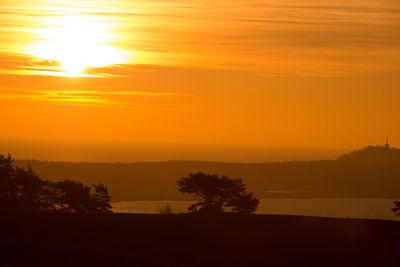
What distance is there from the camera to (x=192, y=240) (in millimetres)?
23156

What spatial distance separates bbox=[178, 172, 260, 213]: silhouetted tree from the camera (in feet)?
167

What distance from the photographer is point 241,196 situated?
5250cm

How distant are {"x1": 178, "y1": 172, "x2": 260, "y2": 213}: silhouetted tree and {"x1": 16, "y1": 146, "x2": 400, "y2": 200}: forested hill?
5804 cm

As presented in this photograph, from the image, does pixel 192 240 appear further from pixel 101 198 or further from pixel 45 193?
pixel 101 198

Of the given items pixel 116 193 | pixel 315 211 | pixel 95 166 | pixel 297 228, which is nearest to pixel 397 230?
pixel 297 228

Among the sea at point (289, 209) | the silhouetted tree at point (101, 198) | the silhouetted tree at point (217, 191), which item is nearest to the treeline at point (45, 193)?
the silhouetted tree at point (101, 198)

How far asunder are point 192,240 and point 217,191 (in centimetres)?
2797

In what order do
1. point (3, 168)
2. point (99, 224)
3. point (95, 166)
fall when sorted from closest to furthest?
point (99, 224) → point (3, 168) → point (95, 166)

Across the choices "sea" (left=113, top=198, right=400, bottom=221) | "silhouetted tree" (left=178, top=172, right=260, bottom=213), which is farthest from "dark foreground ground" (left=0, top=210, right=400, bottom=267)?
"sea" (left=113, top=198, right=400, bottom=221)

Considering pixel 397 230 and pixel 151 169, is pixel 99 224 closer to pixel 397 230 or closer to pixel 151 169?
pixel 397 230

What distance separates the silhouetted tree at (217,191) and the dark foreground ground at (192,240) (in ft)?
79.9

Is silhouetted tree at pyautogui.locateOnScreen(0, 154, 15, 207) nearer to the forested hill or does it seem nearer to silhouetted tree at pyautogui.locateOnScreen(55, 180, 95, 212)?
silhouetted tree at pyautogui.locateOnScreen(55, 180, 95, 212)

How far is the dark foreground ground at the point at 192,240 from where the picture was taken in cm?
2031

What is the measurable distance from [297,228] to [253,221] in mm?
1471
